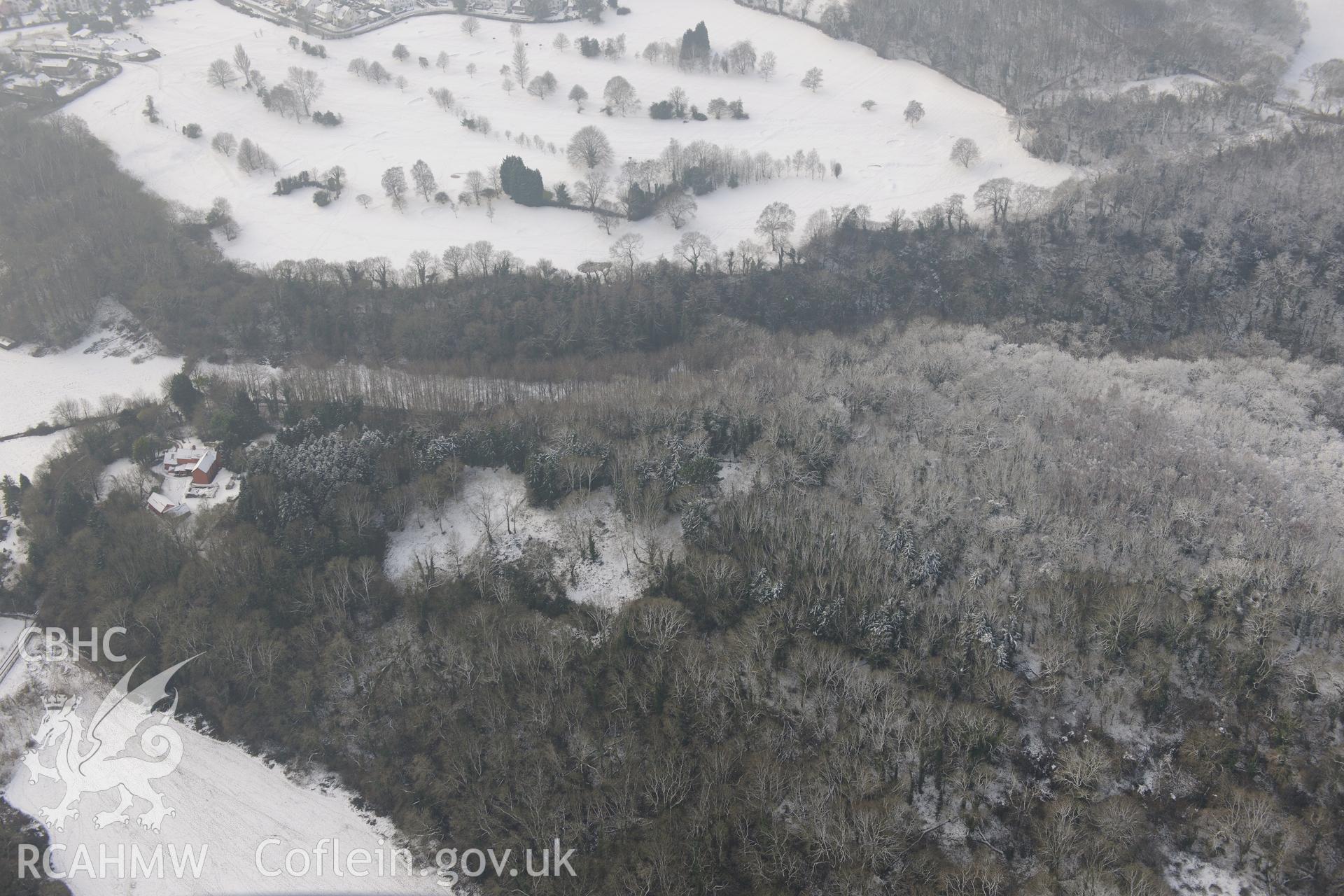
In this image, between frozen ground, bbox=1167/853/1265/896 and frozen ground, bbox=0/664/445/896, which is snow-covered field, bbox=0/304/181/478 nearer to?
frozen ground, bbox=0/664/445/896

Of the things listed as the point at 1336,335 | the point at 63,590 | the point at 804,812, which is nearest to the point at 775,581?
the point at 804,812

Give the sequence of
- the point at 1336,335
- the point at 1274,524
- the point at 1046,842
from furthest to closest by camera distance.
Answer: the point at 1336,335 < the point at 1274,524 < the point at 1046,842

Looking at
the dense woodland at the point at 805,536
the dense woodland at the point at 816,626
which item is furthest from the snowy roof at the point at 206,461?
the dense woodland at the point at 816,626

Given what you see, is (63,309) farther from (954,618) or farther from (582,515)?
(954,618)

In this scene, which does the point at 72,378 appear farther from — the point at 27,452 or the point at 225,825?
the point at 225,825

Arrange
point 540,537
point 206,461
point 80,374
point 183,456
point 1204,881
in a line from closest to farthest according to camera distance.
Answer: point 1204,881 < point 540,537 < point 206,461 < point 183,456 < point 80,374

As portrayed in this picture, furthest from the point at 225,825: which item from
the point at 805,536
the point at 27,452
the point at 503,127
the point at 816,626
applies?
the point at 503,127
